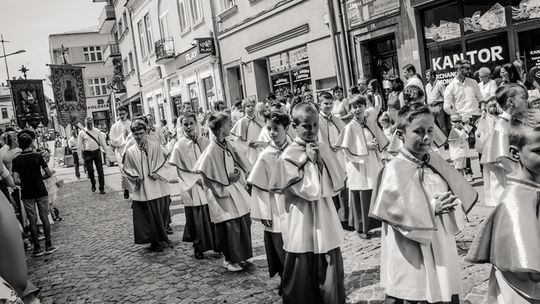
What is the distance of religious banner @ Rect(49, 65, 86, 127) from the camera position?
2108cm

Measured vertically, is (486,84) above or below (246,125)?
above

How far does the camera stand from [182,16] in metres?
24.5

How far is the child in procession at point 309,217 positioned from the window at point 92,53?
67.0 metres

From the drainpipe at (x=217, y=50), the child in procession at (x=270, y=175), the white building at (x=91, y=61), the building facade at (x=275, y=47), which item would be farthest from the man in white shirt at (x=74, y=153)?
the white building at (x=91, y=61)

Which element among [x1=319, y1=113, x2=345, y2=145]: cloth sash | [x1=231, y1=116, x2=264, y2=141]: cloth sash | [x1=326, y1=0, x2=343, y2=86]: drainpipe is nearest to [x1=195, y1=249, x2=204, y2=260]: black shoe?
[x1=319, y1=113, x2=345, y2=145]: cloth sash

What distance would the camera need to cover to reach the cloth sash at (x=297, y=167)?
13.8 feet

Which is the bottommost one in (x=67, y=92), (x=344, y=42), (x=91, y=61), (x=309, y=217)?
(x=309, y=217)

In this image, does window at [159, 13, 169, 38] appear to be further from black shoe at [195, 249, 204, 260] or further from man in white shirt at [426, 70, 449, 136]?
black shoe at [195, 249, 204, 260]

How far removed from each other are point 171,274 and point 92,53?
65773 mm

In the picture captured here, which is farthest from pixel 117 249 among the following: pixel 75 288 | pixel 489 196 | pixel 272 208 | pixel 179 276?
pixel 489 196

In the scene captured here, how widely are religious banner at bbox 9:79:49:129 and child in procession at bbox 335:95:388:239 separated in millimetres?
15367

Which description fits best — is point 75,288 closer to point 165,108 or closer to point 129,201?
point 129,201

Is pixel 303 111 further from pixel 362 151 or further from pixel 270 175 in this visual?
pixel 362 151

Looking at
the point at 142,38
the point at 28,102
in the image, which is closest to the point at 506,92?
the point at 28,102
